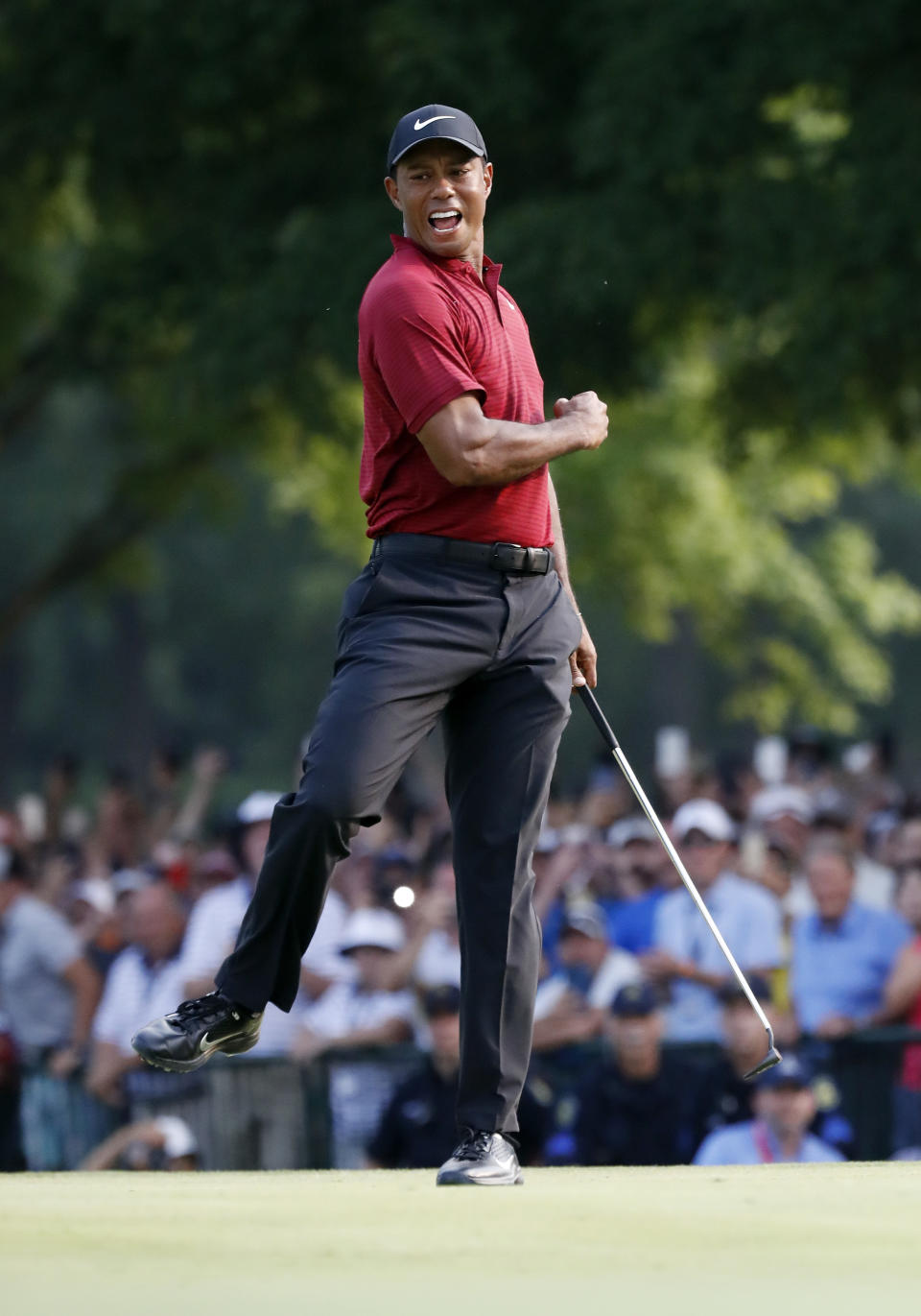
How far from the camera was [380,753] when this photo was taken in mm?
4977

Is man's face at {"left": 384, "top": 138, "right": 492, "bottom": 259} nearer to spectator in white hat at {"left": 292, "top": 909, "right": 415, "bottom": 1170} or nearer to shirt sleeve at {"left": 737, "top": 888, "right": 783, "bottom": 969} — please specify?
spectator in white hat at {"left": 292, "top": 909, "right": 415, "bottom": 1170}

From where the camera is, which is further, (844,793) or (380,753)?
(844,793)

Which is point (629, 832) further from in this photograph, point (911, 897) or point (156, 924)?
point (911, 897)

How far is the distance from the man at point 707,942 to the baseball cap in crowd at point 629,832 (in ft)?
2.27

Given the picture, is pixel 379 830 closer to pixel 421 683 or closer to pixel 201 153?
pixel 201 153

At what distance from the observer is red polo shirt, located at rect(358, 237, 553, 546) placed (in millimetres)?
4922

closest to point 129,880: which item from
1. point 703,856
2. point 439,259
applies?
point 703,856

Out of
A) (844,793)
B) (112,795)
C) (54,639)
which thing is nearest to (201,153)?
(112,795)

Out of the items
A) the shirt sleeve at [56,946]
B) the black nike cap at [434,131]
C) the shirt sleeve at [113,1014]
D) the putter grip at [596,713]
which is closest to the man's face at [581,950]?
the shirt sleeve at [113,1014]

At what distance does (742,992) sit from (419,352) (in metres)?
4.52

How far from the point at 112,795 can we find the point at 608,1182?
39.7ft

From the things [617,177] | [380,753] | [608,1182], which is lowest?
[608,1182]

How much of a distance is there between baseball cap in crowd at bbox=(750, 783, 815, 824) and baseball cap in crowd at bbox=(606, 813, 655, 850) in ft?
1.97

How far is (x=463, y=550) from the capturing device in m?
5.09
